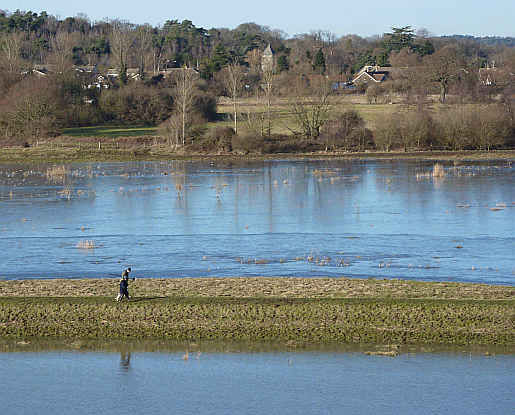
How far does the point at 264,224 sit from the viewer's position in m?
29.8

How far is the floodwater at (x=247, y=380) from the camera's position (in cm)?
1202

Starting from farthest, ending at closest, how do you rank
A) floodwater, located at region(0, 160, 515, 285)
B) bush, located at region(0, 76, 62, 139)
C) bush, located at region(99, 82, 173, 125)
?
1. bush, located at region(99, 82, 173, 125)
2. bush, located at region(0, 76, 62, 139)
3. floodwater, located at region(0, 160, 515, 285)

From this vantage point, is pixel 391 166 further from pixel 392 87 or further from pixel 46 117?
pixel 392 87

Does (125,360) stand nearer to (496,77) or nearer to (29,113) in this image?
(29,113)

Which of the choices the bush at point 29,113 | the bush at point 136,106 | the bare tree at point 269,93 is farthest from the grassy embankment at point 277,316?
the bush at point 136,106

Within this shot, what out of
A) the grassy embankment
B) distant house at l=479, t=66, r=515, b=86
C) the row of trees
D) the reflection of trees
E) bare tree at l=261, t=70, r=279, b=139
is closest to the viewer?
the reflection of trees

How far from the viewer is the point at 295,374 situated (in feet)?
44.4

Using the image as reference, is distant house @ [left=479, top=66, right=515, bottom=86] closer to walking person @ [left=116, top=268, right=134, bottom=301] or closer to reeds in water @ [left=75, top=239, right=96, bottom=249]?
reeds in water @ [left=75, top=239, right=96, bottom=249]

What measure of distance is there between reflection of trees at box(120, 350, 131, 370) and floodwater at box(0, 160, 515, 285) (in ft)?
14.9

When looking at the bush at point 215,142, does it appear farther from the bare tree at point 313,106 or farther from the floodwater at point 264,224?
the floodwater at point 264,224

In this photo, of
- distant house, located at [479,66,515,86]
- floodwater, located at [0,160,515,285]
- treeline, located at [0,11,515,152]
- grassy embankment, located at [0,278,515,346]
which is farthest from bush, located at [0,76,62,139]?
grassy embankment, located at [0,278,515,346]

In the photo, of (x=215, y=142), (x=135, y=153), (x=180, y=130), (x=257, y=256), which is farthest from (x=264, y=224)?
(x=180, y=130)

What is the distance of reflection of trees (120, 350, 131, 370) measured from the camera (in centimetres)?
1423

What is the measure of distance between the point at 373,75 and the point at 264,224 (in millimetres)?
98349
